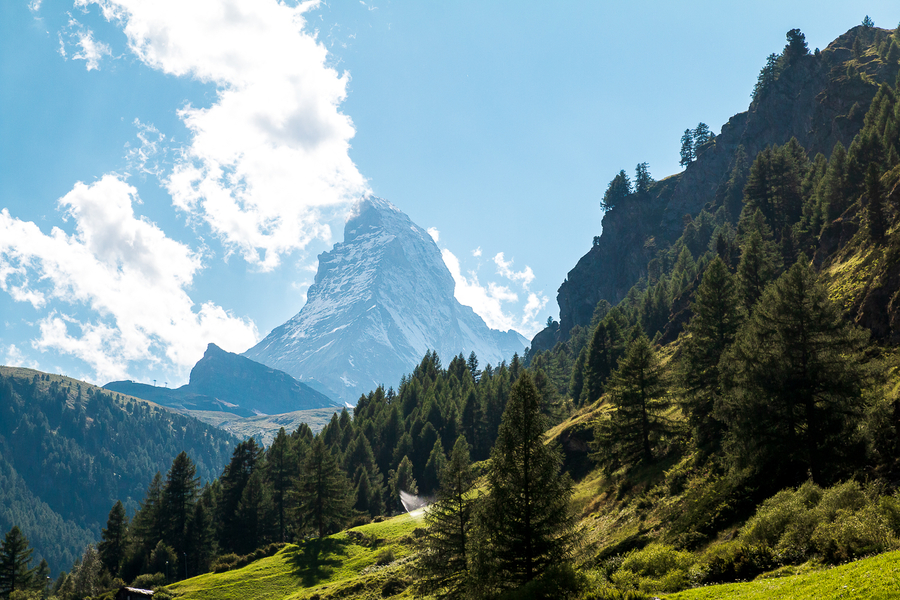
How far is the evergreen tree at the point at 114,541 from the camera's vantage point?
264ft

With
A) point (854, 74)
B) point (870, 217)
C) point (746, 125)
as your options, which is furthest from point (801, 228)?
point (746, 125)

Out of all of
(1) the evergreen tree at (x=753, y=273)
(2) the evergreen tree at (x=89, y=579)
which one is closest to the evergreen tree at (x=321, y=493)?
(2) the evergreen tree at (x=89, y=579)

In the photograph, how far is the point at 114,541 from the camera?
81375mm

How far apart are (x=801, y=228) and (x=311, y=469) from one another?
79935 mm

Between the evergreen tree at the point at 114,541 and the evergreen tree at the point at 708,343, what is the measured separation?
84587mm

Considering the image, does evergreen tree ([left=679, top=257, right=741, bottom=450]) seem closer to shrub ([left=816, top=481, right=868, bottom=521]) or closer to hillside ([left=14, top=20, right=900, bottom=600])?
hillside ([left=14, top=20, right=900, bottom=600])

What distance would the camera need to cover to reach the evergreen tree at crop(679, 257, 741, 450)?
138ft

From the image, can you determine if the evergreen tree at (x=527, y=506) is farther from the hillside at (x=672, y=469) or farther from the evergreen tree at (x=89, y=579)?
the evergreen tree at (x=89, y=579)

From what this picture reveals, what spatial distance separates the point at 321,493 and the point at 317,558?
12.3 metres

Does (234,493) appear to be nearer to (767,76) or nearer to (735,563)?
(735,563)

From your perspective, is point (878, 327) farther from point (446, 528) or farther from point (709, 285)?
point (446, 528)

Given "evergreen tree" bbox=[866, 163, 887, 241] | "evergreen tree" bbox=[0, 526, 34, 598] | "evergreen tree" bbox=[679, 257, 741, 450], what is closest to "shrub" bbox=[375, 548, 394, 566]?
"evergreen tree" bbox=[679, 257, 741, 450]

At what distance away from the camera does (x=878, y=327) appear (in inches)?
1506

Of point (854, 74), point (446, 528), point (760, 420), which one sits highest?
point (854, 74)
